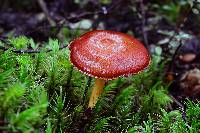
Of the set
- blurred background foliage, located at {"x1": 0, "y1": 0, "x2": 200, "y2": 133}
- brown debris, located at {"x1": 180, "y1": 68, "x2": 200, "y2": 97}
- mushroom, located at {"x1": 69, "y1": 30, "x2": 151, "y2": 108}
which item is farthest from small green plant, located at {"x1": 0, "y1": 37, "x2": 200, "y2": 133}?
brown debris, located at {"x1": 180, "y1": 68, "x2": 200, "y2": 97}

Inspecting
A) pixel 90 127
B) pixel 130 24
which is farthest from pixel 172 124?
pixel 130 24

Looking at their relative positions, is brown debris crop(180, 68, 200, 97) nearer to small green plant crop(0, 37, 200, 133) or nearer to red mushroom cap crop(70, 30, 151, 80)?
small green plant crop(0, 37, 200, 133)

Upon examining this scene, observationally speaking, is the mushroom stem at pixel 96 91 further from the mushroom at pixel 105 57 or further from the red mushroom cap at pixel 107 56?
the red mushroom cap at pixel 107 56

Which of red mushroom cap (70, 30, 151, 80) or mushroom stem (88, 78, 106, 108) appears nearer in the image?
red mushroom cap (70, 30, 151, 80)

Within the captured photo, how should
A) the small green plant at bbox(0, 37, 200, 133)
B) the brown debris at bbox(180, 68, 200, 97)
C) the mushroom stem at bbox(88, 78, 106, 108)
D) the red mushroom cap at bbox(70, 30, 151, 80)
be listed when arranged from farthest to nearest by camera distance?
the brown debris at bbox(180, 68, 200, 97), the mushroom stem at bbox(88, 78, 106, 108), the red mushroom cap at bbox(70, 30, 151, 80), the small green plant at bbox(0, 37, 200, 133)

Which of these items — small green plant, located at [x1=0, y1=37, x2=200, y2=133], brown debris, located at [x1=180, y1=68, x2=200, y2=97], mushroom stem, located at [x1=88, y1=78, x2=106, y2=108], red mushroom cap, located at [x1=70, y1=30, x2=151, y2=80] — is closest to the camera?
small green plant, located at [x1=0, y1=37, x2=200, y2=133]

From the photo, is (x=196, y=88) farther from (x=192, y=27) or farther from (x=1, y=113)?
(x=1, y=113)

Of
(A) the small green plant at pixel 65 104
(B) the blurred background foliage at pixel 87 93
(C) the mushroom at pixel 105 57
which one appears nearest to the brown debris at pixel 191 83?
(B) the blurred background foliage at pixel 87 93
